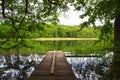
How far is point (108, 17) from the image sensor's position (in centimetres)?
1016

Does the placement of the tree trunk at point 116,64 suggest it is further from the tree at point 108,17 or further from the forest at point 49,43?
the forest at point 49,43

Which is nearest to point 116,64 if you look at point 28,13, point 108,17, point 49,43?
point 108,17

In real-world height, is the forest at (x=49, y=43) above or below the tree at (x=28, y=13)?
below

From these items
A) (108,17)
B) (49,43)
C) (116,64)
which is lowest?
(49,43)

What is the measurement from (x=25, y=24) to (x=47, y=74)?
16.6ft

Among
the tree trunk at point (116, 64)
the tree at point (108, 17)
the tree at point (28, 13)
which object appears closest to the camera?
the tree at point (108, 17)

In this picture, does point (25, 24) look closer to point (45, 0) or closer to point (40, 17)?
point (40, 17)

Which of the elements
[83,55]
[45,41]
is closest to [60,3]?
[83,55]

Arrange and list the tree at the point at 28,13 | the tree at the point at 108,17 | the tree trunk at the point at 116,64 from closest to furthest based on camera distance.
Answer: the tree at the point at 108,17 → the tree trunk at the point at 116,64 → the tree at the point at 28,13

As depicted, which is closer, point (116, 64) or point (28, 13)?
point (116, 64)

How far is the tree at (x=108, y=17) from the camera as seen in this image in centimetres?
870

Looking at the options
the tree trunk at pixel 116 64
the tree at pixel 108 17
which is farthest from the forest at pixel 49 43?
the tree trunk at pixel 116 64

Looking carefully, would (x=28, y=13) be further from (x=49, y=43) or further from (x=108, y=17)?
(x=49, y=43)

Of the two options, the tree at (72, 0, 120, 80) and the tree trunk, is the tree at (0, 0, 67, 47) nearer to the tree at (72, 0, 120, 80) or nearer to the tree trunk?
the tree at (72, 0, 120, 80)
